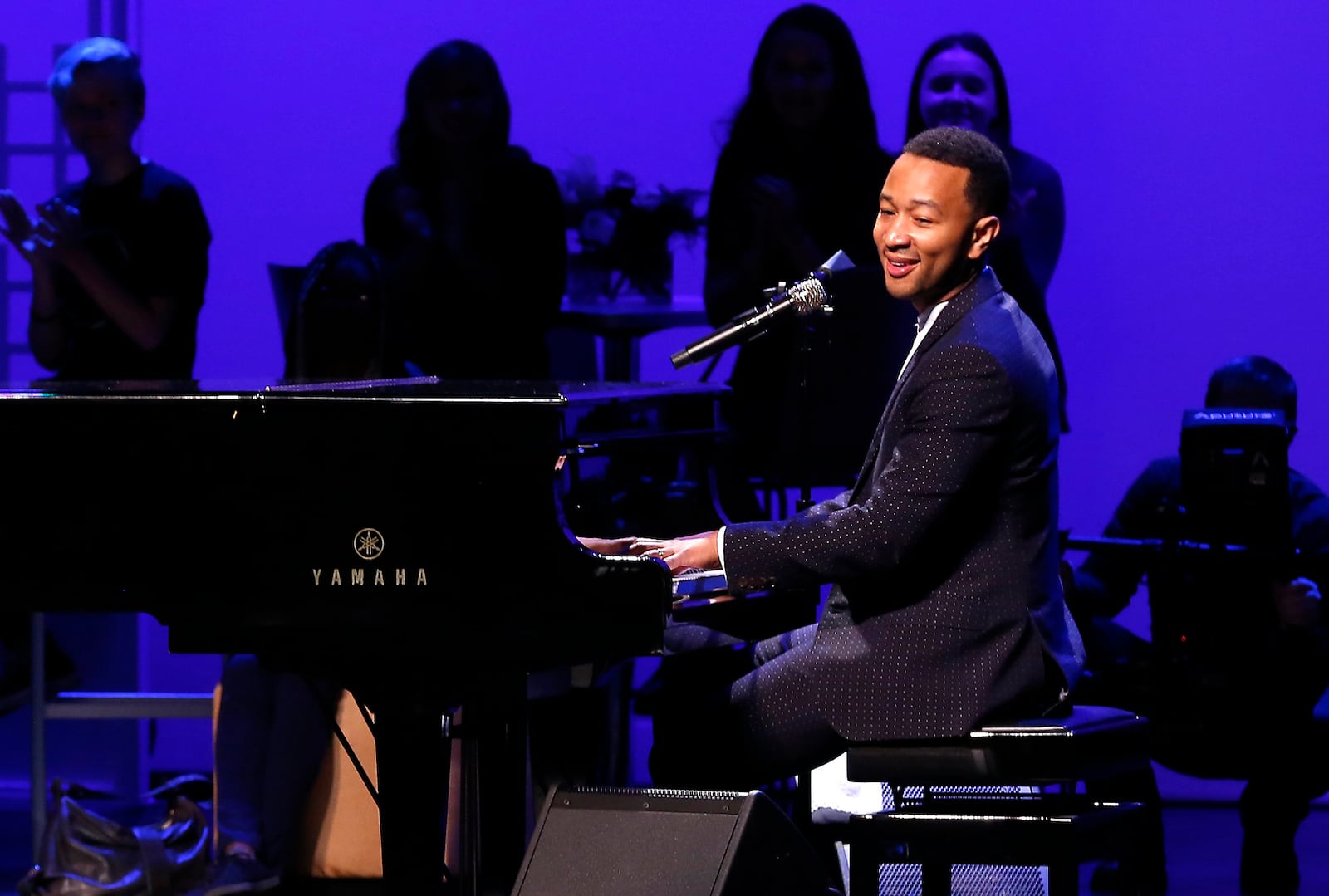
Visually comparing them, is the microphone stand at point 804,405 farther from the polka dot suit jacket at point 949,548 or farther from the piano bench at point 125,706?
the piano bench at point 125,706

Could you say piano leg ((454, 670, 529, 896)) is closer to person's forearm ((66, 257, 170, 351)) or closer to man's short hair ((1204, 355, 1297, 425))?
person's forearm ((66, 257, 170, 351))

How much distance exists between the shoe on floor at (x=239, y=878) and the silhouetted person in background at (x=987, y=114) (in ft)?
7.91

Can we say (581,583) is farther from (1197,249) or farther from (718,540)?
(1197,249)

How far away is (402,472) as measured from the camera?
2494 millimetres

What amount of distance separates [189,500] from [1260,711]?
2557 mm

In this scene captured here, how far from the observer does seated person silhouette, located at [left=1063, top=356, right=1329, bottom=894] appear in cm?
402

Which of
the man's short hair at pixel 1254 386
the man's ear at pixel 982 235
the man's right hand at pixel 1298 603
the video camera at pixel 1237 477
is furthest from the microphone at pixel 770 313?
the man's short hair at pixel 1254 386

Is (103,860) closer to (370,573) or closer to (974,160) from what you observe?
(370,573)

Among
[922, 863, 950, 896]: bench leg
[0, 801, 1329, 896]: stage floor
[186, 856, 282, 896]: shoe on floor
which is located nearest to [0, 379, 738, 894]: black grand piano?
[922, 863, 950, 896]: bench leg

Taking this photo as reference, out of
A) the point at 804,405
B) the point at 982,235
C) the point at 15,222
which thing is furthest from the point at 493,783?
the point at 15,222

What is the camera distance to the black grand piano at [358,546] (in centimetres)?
246

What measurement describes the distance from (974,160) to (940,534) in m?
0.56

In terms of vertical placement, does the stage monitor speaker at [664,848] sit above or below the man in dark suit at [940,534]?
below

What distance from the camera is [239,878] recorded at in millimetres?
3658
